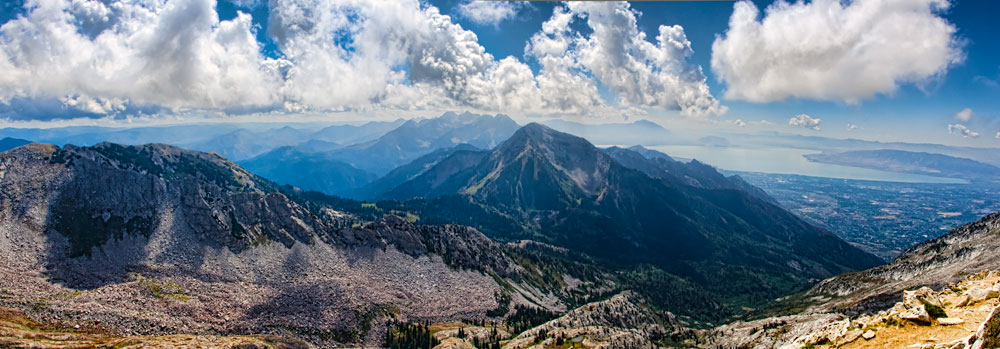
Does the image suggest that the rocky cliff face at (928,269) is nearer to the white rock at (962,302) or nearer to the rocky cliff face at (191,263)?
the white rock at (962,302)

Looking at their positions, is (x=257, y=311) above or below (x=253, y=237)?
→ below

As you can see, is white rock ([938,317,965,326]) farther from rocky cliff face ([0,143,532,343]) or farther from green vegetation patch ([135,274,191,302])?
green vegetation patch ([135,274,191,302])

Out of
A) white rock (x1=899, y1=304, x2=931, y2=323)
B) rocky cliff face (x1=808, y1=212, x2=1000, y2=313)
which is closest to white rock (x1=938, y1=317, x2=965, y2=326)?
white rock (x1=899, y1=304, x2=931, y2=323)

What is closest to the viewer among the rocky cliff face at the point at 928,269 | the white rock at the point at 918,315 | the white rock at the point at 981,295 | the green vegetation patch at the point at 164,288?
the white rock at the point at 918,315

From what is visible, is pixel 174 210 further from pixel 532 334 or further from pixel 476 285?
pixel 532 334

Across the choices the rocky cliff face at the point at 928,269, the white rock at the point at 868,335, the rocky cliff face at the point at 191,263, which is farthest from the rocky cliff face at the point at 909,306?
the rocky cliff face at the point at 191,263

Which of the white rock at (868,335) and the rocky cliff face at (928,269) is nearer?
the white rock at (868,335)

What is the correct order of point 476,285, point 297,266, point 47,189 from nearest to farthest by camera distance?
point 47,189 → point 297,266 → point 476,285

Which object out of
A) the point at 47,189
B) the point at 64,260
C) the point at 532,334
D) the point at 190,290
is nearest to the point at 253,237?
the point at 190,290
